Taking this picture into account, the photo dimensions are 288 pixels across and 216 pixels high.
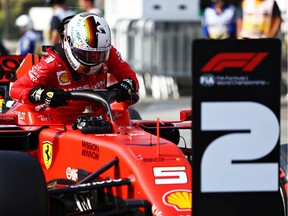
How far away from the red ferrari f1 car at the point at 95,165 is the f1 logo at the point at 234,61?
115 cm

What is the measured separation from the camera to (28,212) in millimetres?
5984

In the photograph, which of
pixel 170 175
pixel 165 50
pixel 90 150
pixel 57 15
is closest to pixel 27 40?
pixel 57 15

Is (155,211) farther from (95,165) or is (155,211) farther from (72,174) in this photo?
(72,174)

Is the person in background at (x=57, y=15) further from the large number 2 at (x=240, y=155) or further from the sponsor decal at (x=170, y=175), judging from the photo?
the large number 2 at (x=240, y=155)

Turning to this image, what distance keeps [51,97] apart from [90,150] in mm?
672

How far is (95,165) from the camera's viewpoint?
6.74 m

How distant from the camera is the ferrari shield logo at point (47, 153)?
7234 millimetres

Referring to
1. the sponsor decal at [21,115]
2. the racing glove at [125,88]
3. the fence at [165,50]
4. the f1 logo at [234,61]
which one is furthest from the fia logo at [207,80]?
the fence at [165,50]

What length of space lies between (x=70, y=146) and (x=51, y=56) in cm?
102

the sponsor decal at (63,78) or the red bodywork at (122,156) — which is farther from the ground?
the sponsor decal at (63,78)

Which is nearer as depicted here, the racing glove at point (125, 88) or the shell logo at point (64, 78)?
the racing glove at point (125, 88)

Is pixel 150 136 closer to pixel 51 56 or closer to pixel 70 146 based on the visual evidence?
pixel 70 146

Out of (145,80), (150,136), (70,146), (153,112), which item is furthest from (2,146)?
(145,80)

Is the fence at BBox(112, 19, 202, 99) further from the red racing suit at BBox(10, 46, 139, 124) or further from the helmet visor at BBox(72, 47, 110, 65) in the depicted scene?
the helmet visor at BBox(72, 47, 110, 65)
